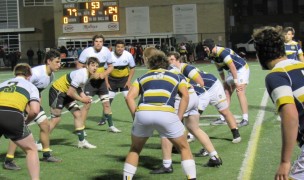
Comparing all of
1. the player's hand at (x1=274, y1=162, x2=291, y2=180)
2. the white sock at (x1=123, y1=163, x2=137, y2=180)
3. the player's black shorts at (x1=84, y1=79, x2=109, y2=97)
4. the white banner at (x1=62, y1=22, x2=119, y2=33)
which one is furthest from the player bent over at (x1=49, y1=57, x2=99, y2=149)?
the white banner at (x1=62, y1=22, x2=119, y2=33)

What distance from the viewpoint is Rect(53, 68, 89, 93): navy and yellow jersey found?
8.73 metres

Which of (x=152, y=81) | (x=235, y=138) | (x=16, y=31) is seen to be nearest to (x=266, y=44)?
(x=152, y=81)

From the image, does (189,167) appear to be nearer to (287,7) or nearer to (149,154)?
(149,154)

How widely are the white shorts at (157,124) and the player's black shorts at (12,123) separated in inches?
50.8

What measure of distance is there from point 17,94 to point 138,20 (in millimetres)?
47112

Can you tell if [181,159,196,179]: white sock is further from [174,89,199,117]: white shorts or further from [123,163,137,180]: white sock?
[174,89,199,117]: white shorts

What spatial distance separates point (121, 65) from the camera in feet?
39.0

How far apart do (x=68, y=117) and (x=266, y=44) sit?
33.1 feet

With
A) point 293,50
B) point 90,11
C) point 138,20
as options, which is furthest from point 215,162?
point 138,20

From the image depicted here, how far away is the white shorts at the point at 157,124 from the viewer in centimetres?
575

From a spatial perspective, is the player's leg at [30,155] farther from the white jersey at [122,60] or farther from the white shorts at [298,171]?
the white jersey at [122,60]

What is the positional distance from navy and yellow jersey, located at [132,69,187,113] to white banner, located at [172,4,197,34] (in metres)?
45.8

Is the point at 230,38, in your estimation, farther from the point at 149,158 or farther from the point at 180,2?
the point at 149,158

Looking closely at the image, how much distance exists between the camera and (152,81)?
19.5 ft
